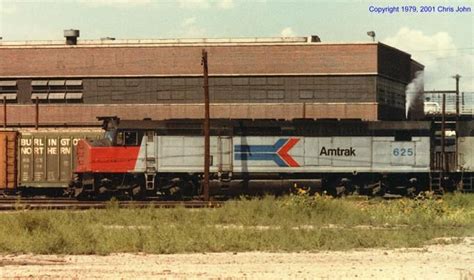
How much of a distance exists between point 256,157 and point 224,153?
5.38 ft

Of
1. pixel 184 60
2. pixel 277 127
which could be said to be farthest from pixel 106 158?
pixel 184 60

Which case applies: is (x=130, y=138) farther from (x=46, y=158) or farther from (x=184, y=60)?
(x=184, y=60)

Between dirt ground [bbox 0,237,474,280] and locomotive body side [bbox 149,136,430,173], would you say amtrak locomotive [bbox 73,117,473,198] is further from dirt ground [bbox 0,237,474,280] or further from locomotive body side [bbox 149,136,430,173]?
dirt ground [bbox 0,237,474,280]

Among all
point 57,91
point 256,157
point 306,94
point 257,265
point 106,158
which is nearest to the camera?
point 257,265

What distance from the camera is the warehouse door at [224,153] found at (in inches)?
1227

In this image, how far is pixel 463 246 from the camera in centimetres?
1516

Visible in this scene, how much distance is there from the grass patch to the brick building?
27281 mm

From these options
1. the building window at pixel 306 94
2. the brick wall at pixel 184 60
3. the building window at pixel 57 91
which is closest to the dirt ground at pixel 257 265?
the building window at pixel 306 94

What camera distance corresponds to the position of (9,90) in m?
54.7

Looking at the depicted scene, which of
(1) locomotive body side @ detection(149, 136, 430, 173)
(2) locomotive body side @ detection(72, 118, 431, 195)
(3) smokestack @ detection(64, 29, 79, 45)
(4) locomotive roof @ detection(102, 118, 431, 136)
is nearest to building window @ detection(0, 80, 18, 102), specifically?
(3) smokestack @ detection(64, 29, 79, 45)

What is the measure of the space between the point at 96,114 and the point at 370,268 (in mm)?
43656

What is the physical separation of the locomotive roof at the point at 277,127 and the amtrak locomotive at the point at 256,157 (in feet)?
0.16

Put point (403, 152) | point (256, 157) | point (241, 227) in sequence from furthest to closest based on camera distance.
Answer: point (403, 152) → point (256, 157) → point (241, 227)

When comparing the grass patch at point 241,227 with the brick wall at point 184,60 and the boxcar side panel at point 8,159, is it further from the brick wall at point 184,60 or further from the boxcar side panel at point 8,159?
the brick wall at point 184,60
